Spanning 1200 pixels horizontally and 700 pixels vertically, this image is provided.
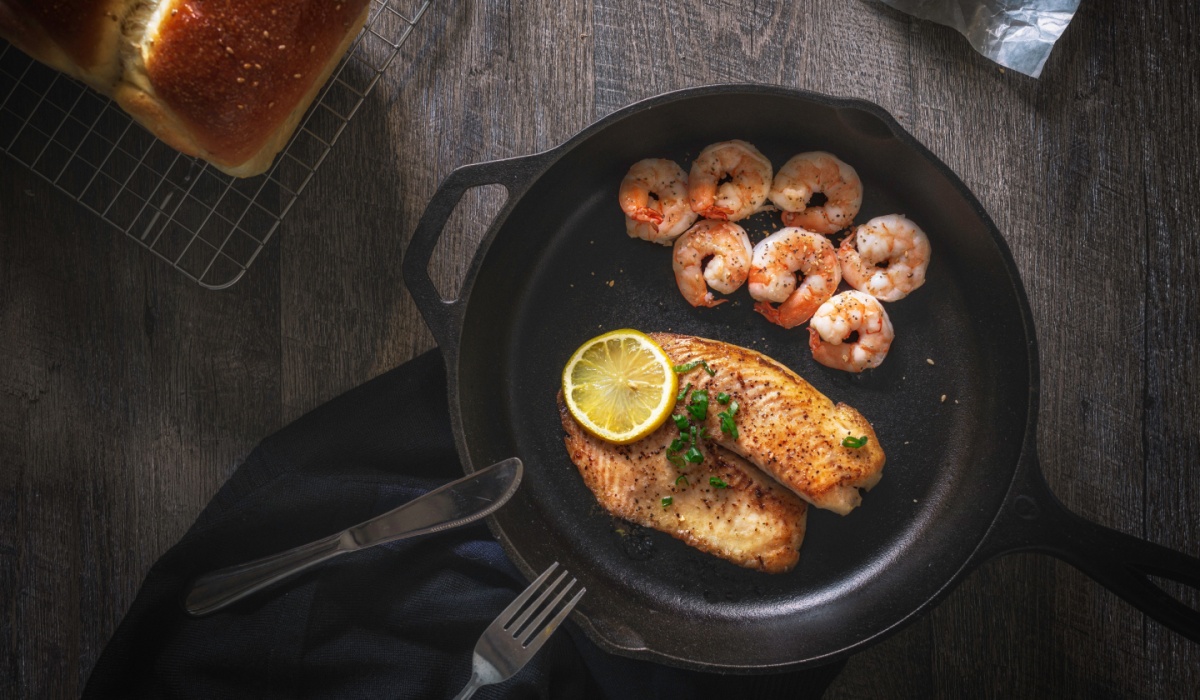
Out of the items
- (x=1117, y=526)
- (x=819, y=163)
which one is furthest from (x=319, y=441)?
(x=1117, y=526)

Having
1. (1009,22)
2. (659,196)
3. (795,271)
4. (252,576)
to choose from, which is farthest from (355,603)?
(1009,22)

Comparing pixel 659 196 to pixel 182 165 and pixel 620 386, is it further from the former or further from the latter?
pixel 182 165

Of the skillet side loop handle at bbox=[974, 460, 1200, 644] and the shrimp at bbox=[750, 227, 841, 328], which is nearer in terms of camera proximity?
the skillet side loop handle at bbox=[974, 460, 1200, 644]

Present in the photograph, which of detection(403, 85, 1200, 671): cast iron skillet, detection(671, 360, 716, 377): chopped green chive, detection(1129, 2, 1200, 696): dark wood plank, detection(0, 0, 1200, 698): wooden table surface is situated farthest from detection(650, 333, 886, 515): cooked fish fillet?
detection(1129, 2, 1200, 696): dark wood plank

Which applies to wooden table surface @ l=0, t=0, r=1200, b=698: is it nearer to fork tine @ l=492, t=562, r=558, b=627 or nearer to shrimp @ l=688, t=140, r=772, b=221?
shrimp @ l=688, t=140, r=772, b=221

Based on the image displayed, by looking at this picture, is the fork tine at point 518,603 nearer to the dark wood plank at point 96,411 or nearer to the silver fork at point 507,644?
the silver fork at point 507,644

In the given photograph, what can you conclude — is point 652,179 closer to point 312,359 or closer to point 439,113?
point 439,113

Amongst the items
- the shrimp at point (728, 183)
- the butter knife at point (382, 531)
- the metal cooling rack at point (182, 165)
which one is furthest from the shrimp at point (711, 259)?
the metal cooling rack at point (182, 165)
